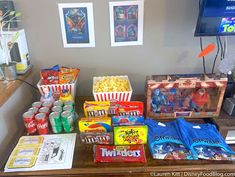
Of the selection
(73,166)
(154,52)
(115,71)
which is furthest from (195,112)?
(73,166)

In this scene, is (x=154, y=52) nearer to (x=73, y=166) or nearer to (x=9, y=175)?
(x=73, y=166)

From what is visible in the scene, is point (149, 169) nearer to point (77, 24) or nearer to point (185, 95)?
point (185, 95)

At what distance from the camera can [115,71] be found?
4.27ft

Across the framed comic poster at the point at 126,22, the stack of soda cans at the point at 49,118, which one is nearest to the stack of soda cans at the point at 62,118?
the stack of soda cans at the point at 49,118

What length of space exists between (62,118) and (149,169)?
454mm

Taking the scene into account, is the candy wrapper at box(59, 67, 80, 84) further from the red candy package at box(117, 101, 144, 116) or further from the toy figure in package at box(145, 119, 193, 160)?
the toy figure in package at box(145, 119, 193, 160)

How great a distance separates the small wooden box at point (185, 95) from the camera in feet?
3.26

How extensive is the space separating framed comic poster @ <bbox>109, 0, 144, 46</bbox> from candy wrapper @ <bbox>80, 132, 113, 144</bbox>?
23.2 inches

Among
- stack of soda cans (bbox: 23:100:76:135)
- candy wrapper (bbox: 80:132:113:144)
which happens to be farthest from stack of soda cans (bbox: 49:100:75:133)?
candy wrapper (bbox: 80:132:113:144)

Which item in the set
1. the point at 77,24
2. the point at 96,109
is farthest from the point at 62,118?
the point at 77,24

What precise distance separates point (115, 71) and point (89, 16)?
377 millimetres

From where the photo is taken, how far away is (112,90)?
3.53 ft

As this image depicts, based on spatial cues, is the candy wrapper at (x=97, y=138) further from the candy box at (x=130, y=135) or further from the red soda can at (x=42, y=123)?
the red soda can at (x=42, y=123)

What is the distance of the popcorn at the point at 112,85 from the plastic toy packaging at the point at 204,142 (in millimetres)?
350
